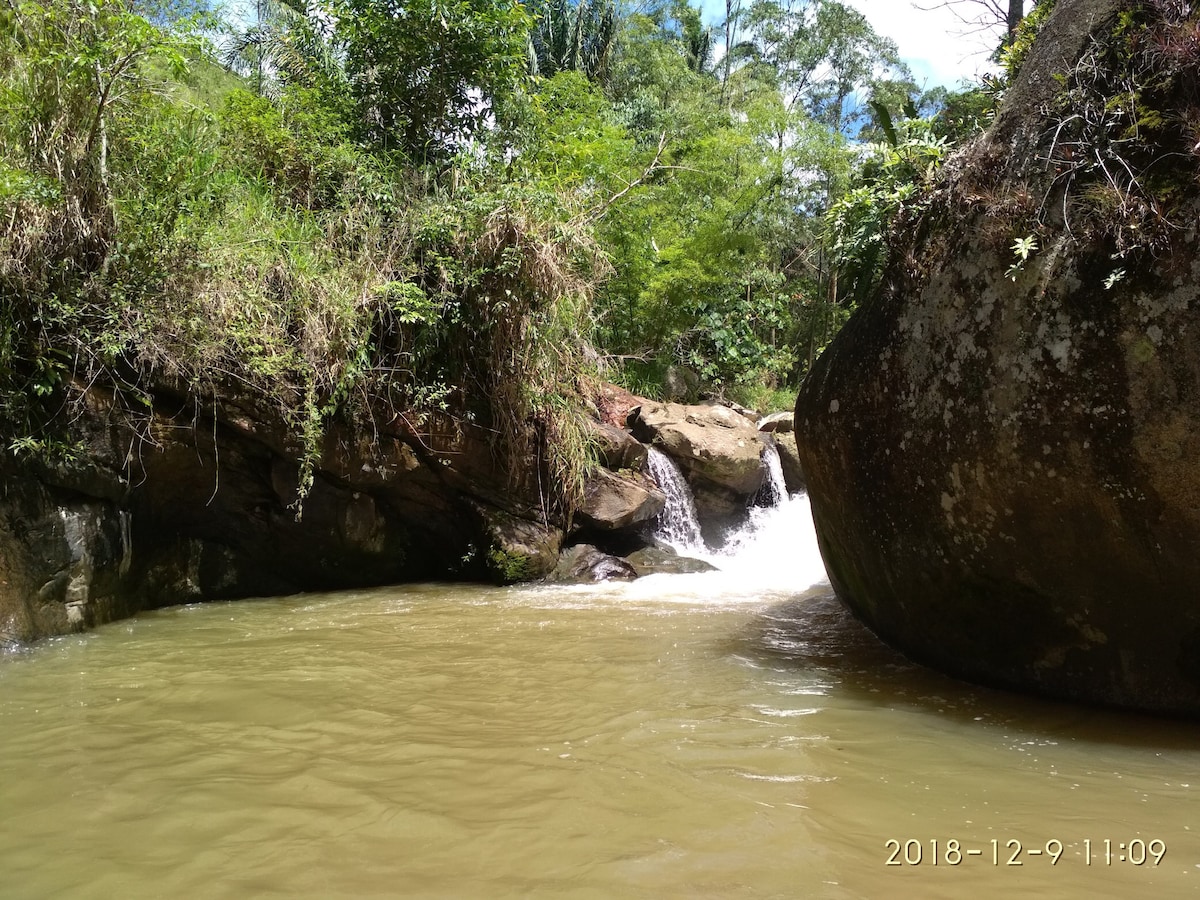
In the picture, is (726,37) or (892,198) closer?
(892,198)

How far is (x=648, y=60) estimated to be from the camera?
26.7 m

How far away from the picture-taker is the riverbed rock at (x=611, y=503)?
9461mm

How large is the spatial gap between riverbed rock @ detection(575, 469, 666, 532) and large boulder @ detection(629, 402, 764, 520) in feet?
4.86

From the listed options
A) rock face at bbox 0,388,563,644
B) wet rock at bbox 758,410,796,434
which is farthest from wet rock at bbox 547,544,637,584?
wet rock at bbox 758,410,796,434

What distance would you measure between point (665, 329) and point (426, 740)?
13.9 m

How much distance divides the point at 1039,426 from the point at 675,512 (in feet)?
23.8

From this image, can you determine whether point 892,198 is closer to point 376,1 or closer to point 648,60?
point 376,1

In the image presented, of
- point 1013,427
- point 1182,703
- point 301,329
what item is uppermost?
point 301,329

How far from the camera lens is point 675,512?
35.8 feet

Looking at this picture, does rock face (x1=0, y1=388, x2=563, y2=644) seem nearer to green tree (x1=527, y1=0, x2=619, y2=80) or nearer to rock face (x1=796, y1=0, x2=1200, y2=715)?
rock face (x1=796, y1=0, x2=1200, y2=715)

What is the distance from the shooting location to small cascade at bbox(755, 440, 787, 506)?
12.3 meters

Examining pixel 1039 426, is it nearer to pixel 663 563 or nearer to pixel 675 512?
pixel 663 563

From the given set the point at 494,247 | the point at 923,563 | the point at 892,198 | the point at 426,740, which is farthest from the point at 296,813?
the point at 494,247

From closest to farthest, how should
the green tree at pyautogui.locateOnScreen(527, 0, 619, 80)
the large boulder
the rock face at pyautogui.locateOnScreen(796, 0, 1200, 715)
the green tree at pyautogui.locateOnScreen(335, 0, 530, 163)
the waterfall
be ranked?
the rock face at pyautogui.locateOnScreen(796, 0, 1200, 715)
the waterfall
the green tree at pyautogui.locateOnScreen(335, 0, 530, 163)
the large boulder
the green tree at pyautogui.locateOnScreen(527, 0, 619, 80)
